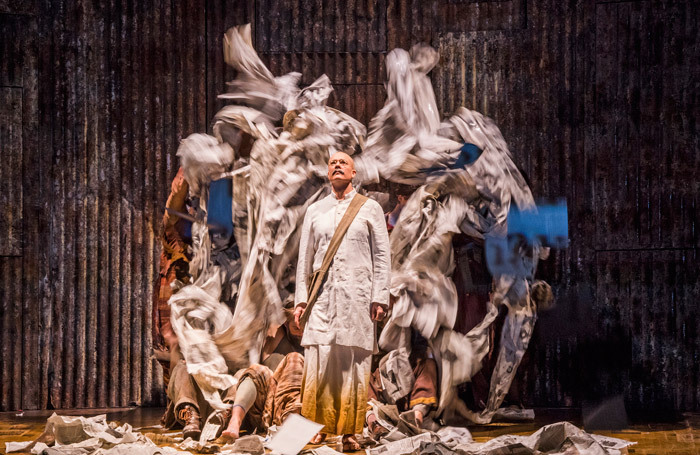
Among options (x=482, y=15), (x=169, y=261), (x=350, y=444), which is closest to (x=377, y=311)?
(x=350, y=444)

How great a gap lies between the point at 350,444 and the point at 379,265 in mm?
999

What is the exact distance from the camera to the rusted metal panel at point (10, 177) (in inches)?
275

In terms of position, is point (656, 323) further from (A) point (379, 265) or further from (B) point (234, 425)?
(B) point (234, 425)

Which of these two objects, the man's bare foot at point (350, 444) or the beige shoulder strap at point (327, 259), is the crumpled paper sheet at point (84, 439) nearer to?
the man's bare foot at point (350, 444)

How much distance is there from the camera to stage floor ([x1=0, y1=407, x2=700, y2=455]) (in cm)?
530

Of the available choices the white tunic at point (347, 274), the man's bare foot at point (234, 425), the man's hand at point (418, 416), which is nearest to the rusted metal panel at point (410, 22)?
the white tunic at point (347, 274)

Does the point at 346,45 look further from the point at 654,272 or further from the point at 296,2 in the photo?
the point at 654,272

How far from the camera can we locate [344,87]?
280 inches

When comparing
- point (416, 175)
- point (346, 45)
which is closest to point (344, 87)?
point (346, 45)

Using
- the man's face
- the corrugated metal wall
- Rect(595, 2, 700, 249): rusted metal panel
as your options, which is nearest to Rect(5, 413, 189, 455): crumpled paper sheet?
the corrugated metal wall

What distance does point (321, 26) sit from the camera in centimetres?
712

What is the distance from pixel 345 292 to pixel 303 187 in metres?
1.04

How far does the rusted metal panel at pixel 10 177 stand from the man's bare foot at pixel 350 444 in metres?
3.21

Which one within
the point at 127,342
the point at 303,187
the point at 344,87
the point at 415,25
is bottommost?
the point at 127,342
